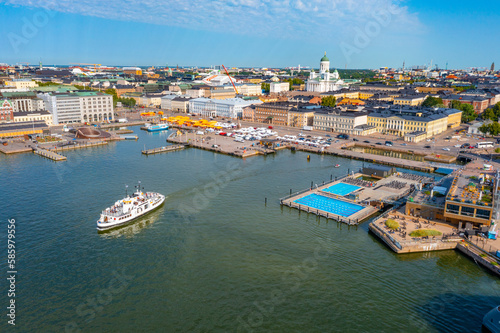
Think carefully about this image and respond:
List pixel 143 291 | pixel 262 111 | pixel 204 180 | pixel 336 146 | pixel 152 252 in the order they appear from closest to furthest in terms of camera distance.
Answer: pixel 143 291
pixel 152 252
pixel 204 180
pixel 336 146
pixel 262 111

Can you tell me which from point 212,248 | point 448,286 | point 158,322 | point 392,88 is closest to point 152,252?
point 212,248

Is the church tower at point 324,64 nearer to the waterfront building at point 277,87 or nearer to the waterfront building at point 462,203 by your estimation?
the waterfront building at point 277,87

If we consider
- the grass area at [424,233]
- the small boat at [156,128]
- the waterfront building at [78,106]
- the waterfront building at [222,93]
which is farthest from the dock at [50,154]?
the waterfront building at [222,93]

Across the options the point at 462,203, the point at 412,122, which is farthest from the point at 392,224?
the point at 412,122

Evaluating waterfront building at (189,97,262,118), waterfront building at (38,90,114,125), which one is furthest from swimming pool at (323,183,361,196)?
waterfront building at (38,90,114,125)

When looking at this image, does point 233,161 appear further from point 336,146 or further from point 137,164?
point 336,146

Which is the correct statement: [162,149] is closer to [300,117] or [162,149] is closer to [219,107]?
[300,117]
